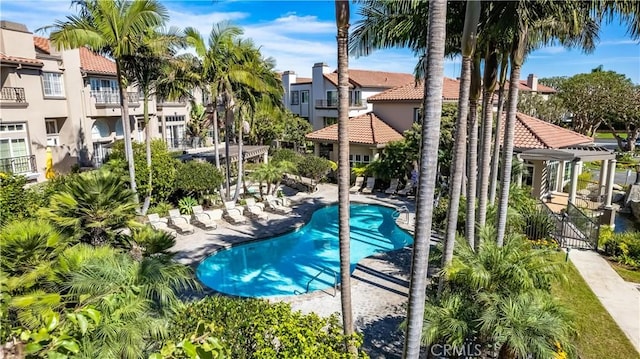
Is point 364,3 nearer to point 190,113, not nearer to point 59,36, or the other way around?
point 59,36

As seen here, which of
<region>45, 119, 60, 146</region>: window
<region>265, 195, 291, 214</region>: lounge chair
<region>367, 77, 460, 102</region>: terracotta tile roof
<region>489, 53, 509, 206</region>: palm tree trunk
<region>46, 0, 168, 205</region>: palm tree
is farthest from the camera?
<region>367, 77, 460, 102</region>: terracotta tile roof

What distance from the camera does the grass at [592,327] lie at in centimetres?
997

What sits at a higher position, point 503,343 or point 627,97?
point 627,97

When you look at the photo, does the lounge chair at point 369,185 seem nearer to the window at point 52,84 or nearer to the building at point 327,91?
the building at point 327,91

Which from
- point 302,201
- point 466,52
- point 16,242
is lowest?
point 302,201

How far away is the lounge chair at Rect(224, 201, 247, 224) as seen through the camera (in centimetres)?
2208

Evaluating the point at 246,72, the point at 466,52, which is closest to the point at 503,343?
the point at 466,52

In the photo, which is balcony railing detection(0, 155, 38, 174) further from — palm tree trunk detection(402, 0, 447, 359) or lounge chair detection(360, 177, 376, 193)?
palm tree trunk detection(402, 0, 447, 359)

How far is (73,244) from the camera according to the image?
9188 millimetres

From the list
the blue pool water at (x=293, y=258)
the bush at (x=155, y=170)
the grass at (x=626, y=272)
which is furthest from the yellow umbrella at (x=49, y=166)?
the grass at (x=626, y=272)

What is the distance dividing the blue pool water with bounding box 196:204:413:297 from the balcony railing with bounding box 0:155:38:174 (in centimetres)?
1576

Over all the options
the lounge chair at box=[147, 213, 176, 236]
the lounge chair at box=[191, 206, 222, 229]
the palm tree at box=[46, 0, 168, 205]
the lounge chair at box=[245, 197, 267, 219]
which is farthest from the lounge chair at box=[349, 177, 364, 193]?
the palm tree at box=[46, 0, 168, 205]

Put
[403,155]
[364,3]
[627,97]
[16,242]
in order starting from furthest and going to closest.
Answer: [627,97], [403,155], [364,3], [16,242]

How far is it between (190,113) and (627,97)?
5699cm
